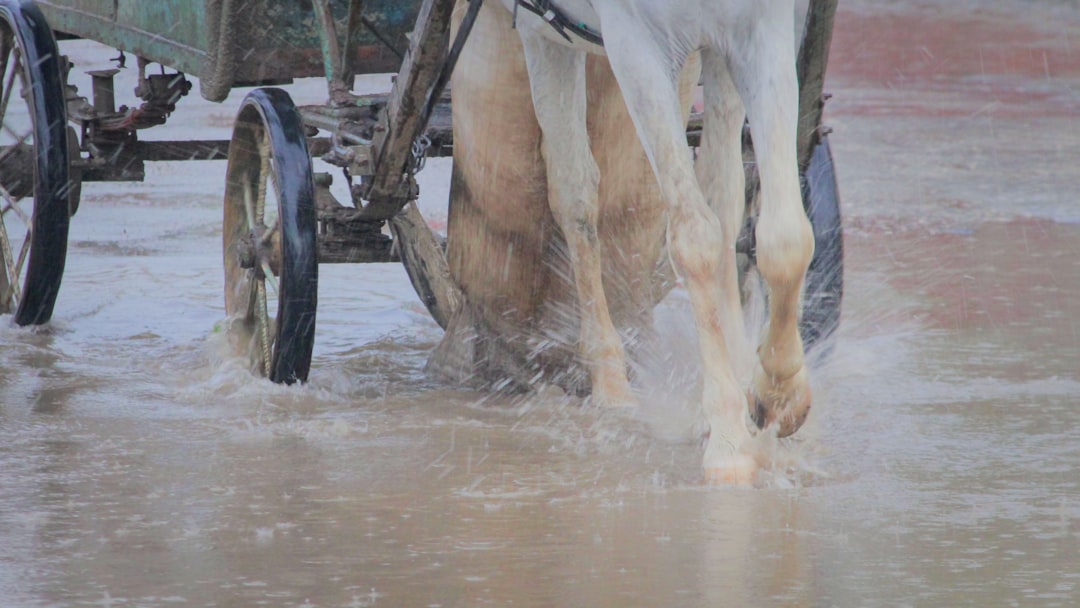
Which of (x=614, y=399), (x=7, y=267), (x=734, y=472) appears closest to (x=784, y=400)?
(x=734, y=472)

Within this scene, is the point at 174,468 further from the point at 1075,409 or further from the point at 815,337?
the point at 1075,409

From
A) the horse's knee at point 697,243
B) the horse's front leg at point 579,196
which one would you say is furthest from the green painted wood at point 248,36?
the horse's knee at point 697,243

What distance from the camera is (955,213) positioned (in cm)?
892

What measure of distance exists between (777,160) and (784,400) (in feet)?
1.98

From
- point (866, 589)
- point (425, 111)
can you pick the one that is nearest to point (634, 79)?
point (425, 111)

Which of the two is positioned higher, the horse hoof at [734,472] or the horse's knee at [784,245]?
the horse's knee at [784,245]

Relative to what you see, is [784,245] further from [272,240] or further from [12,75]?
[12,75]

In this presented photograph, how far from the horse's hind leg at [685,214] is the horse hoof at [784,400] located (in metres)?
0.06

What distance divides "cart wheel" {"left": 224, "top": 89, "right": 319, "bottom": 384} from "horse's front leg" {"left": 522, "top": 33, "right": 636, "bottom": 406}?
733 millimetres

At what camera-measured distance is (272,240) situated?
5574 mm

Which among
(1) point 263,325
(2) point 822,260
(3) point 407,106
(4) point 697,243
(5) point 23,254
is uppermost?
(3) point 407,106

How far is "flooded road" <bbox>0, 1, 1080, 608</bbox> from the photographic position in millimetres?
3488

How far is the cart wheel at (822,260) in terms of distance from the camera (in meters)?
5.50

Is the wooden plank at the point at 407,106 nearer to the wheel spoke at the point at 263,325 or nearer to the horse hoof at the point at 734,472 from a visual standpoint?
the wheel spoke at the point at 263,325
